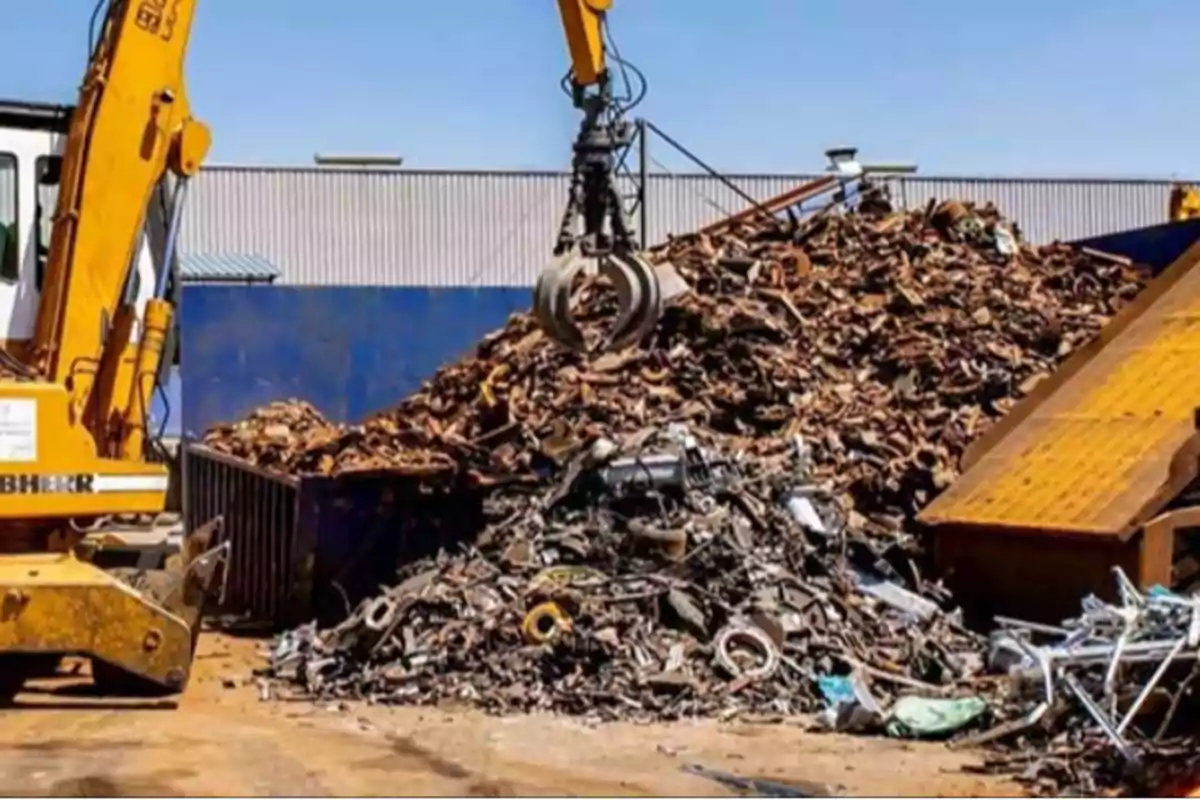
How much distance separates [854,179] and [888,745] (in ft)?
35.0

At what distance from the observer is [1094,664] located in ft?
28.8

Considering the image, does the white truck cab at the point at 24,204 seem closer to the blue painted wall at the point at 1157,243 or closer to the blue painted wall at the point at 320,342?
the blue painted wall at the point at 1157,243

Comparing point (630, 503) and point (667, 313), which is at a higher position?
point (667, 313)

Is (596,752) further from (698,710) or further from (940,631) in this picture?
(940,631)

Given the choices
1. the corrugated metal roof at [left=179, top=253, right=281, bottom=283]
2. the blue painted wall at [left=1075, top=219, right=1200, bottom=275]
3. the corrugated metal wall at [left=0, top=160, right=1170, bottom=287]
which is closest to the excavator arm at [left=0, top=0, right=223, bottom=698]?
the blue painted wall at [left=1075, top=219, right=1200, bottom=275]

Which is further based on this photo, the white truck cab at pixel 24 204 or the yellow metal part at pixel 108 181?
the white truck cab at pixel 24 204

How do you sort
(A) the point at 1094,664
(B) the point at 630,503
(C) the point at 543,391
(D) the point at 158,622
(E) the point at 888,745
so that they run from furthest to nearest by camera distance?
(C) the point at 543,391 → (B) the point at 630,503 → (D) the point at 158,622 → (E) the point at 888,745 → (A) the point at 1094,664

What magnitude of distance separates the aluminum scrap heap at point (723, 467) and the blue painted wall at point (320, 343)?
4.09 metres

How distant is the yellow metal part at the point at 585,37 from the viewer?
1103 centimetres

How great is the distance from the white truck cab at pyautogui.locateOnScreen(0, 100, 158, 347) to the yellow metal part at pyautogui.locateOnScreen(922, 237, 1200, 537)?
5645mm

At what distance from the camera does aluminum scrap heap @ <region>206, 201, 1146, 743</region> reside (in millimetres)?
10727

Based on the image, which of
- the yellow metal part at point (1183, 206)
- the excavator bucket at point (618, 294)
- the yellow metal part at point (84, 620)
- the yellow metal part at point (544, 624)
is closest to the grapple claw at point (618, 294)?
the excavator bucket at point (618, 294)

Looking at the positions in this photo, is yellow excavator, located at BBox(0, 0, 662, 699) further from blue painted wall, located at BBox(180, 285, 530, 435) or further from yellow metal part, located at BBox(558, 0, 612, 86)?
blue painted wall, located at BBox(180, 285, 530, 435)

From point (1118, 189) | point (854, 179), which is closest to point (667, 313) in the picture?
point (854, 179)
